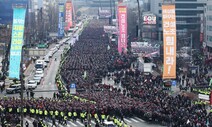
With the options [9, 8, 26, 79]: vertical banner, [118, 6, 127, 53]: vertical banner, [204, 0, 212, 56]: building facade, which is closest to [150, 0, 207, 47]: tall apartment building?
[204, 0, 212, 56]: building facade

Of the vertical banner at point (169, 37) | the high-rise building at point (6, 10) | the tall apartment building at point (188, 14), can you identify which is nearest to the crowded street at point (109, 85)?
the vertical banner at point (169, 37)

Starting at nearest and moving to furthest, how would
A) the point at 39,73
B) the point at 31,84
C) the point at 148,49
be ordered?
the point at 31,84 < the point at 39,73 < the point at 148,49

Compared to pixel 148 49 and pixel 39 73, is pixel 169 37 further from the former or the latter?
pixel 39 73

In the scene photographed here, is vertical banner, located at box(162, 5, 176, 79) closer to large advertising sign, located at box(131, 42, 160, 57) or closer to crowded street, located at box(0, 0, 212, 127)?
crowded street, located at box(0, 0, 212, 127)

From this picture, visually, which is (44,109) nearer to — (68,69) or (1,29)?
(68,69)

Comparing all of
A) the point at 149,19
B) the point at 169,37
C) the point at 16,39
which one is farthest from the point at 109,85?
the point at 149,19

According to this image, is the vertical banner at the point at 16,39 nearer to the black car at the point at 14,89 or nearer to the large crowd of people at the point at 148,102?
the black car at the point at 14,89
